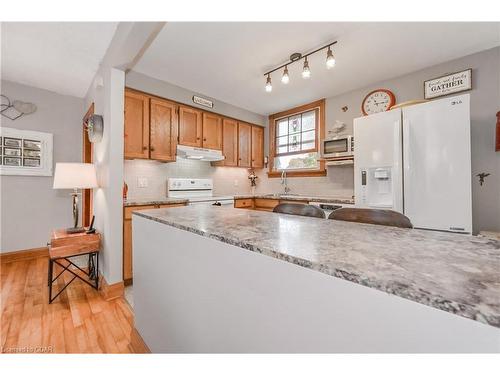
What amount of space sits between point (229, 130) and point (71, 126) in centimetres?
250

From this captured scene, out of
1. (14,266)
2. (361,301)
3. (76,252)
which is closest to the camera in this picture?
(361,301)

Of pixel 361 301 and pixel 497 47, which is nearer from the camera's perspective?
pixel 361 301

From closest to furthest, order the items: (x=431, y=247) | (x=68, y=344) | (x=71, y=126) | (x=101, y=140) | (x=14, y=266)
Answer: (x=431, y=247) → (x=68, y=344) → (x=101, y=140) → (x=14, y=266) → (x=71, y=126)

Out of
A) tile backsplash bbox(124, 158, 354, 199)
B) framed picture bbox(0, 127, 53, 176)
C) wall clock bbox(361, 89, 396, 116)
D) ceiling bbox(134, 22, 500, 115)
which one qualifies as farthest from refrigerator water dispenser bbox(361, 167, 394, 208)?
framed picture bbox(0, 127, 53, 176)

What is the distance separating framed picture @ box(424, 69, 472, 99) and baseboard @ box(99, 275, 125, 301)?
3.94 m

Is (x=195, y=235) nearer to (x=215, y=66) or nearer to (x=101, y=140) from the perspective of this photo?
(x=101, y=140)

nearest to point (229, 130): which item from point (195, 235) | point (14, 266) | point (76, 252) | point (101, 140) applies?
point (101, 140)

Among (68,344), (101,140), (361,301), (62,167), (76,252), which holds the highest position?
(101,140)

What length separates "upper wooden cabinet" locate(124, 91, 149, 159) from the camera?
2.68m

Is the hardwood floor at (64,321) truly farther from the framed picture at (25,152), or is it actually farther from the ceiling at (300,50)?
the ceiling at (300,50)

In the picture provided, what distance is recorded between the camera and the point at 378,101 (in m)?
3.00

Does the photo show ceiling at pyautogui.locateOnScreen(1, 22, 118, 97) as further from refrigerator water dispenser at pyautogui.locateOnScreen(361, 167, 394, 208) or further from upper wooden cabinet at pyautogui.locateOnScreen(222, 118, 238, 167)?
refrigerator water dispenser at pyautogui.locateOnScreen(361, 167, 394, 208)

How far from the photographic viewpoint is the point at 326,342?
0.53 meters
